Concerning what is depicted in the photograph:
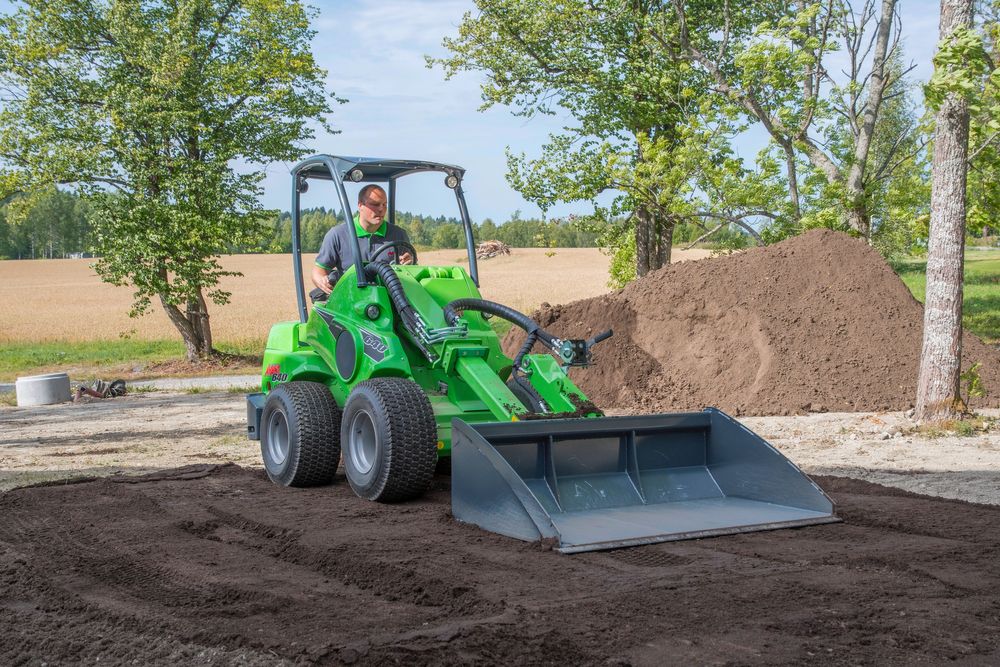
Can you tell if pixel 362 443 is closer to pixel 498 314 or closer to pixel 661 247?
pixel 498 314

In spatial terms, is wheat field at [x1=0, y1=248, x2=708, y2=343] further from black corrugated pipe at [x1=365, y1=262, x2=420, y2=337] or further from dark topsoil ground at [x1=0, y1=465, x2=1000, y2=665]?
dark topsoil ground at [x1=0, y1=465, x2=1000, y2=665]

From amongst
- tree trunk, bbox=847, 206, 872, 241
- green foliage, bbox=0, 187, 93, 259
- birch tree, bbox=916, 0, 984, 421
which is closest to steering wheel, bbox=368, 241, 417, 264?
birch tree, bbox=916, 0, 984, 421

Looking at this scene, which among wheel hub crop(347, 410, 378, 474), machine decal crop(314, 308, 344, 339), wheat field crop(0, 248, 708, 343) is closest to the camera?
wheel hub crop(347, 410, 378, 474)

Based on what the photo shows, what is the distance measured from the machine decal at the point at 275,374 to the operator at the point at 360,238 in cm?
73

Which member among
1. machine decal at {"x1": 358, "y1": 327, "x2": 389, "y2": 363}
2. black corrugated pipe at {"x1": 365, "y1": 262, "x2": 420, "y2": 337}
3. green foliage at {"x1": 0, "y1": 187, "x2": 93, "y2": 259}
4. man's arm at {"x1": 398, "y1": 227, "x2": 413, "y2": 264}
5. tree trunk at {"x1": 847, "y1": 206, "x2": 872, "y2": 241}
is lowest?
machine decal at {"x1": 358, "y1": 327, "x2": 389, "y2": 363}

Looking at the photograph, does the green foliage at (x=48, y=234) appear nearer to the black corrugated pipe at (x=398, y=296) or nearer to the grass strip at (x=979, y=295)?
Result: the grass strip at (x=979, y=295)

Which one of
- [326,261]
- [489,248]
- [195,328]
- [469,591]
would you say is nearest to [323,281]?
[326,261]

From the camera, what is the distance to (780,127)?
16500 mm

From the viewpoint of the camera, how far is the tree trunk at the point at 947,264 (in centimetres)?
1066

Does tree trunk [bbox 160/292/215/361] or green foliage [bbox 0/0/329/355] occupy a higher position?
green foliage [bbox 0/0/329/355]

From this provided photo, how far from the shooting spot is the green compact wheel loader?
5.98 meters

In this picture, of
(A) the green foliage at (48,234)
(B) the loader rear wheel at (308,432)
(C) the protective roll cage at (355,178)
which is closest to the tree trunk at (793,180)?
(C) the protective roll cage at (355,178)

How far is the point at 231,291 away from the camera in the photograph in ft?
171

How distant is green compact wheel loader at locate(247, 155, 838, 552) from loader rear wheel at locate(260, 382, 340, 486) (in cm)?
1
